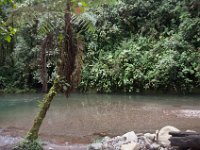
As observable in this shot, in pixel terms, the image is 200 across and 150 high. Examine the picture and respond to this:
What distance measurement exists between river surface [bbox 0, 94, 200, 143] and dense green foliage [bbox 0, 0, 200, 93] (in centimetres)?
91

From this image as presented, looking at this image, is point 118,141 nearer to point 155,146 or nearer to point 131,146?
point 131,146

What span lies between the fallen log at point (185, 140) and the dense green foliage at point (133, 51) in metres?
6.84

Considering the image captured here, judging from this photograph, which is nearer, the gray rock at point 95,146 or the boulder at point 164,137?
the boulder at point 164,137

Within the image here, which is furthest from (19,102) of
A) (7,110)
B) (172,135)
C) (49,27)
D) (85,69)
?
(172,135)

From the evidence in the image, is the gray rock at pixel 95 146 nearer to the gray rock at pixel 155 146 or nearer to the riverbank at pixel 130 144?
the riverbank at pixel 130 144

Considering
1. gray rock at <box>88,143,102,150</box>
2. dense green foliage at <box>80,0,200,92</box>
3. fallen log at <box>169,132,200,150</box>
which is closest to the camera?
fallen log at <box>169,132,200,150</box>

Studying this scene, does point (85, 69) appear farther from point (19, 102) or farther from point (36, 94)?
point (19, 102)

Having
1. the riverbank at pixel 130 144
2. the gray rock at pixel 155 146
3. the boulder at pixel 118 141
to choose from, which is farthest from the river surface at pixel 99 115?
the gray rock at pixel 155 146

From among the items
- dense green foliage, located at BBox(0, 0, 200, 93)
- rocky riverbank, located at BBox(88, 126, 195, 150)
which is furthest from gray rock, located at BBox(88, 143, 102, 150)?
dense green foliage, located at BBox(0, 0, 200, 93)

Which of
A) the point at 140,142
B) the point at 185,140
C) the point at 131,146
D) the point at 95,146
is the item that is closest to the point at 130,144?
the point at 131,146

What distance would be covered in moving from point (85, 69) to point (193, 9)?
223 inches

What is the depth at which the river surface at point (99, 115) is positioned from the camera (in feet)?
28.3

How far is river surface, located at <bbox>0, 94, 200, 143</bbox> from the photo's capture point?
8641mm

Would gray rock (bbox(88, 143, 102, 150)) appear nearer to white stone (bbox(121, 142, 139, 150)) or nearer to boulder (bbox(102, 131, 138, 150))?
boulder (bbox(102, 131, 138, 150))
